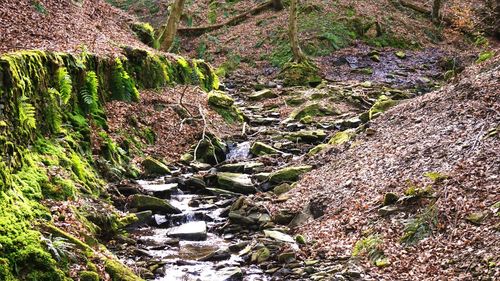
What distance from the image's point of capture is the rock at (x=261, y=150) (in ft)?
48.5

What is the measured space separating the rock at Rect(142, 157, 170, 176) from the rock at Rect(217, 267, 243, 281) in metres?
5.07

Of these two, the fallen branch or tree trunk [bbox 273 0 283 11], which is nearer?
the fallen branch

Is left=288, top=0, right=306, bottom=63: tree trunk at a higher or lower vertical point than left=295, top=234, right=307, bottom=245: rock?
higher

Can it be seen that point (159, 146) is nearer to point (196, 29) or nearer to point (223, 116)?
point (223, 116)

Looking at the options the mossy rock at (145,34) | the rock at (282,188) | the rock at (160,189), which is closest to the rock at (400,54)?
the mossy rock at (145,34)

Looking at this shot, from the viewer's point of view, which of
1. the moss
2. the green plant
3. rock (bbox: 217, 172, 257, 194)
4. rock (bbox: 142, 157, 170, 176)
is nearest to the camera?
the moss

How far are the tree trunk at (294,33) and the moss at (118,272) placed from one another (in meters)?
17.9

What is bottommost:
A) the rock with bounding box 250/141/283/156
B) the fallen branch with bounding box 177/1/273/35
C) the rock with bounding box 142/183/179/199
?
the rock with bounding box 250/141/283/156

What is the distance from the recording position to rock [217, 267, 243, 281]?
7656mm

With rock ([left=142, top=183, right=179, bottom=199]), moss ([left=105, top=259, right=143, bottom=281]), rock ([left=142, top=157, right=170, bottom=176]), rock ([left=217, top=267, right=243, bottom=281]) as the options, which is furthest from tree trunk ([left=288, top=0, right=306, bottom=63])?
moss ([left=105, top=259, right=143, bottom=281])

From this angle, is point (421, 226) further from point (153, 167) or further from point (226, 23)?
point (226, 23)

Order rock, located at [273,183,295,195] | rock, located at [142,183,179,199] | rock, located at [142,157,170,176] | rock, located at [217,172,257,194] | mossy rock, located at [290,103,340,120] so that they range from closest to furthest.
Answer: rock, located at [142,183,179,199] < rock, located at [273,183,295,195] < rock, located at [217,172,257,194] < rock, located at [142,157,170,176] < mossy rock, located at [290,103,340,120]

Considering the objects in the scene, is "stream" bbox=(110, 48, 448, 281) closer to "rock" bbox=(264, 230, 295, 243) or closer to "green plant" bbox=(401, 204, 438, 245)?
"rock" bbox=(264, 230, 295, 243)

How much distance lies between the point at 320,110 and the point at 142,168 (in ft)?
28.1
